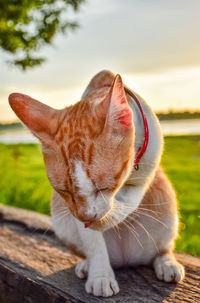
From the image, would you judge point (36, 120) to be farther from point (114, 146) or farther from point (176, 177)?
point (176, 177)

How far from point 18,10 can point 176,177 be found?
5117 millimetres

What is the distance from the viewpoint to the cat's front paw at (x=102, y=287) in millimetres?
1836

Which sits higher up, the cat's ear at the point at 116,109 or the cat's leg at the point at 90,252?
the cat's ear at the point at 116,109

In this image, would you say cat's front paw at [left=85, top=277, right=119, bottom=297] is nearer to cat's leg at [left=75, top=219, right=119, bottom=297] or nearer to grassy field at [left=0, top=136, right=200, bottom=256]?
cat's leg at [left=75, top=219, right=119, bottom=297]

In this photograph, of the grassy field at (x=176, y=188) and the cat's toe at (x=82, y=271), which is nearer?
the cat's toe at (x=82, y=271)

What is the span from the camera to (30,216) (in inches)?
134

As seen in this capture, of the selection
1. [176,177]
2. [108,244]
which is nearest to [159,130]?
[108,244]

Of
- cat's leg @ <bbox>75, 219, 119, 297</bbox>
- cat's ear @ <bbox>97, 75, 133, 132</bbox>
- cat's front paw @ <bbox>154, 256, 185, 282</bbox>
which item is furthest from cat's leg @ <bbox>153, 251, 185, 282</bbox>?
cat's ear @ <bbox>97, 75, 133, 132</bbox>

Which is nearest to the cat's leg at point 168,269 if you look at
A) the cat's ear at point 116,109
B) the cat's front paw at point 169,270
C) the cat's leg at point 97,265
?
the cat's front paw at point 169,270

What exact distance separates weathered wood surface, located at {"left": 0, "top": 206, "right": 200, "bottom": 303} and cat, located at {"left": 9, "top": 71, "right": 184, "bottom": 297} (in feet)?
0.21

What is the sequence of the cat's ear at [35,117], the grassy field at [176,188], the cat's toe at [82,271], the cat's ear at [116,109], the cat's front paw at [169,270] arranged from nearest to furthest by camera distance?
the cat's ear at [116,109]
the cat's ear at [35,117]
the cat's front paw at [169,270]
the cat's toe at [82,271]
the grassy field at [176,188]

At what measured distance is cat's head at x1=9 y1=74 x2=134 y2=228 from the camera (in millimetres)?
1483

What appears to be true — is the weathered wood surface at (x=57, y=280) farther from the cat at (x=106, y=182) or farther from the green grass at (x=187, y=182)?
the green grass at (x=187, y=182)

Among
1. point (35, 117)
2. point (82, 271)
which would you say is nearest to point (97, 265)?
point (82, 271)
